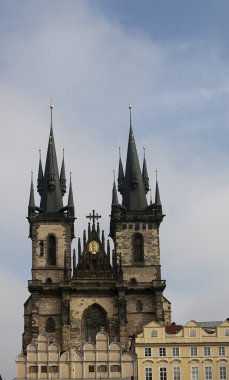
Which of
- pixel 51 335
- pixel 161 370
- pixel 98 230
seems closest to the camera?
pixel 161 370

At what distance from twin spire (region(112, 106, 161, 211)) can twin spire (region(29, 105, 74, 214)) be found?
522 cm

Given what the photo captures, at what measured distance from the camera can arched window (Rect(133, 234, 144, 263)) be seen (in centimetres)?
8319

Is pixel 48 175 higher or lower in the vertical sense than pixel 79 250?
higher

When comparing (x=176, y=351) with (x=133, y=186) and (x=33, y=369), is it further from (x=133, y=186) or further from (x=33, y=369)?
(x=133, y=186)

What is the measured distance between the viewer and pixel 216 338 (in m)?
66.0

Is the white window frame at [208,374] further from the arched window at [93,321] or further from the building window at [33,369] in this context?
the arched window at [93,321]

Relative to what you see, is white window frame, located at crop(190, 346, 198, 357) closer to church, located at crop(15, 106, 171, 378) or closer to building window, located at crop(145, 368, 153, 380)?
building window, located at crop(145, 368, 153, 380)

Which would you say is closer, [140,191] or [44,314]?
[44,314]

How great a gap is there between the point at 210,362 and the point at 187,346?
2.05 meters

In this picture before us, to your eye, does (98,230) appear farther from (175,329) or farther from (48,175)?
(175,329)

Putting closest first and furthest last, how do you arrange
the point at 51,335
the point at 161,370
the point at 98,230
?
the point at 161,370
the point at 51,335
the point at 98,230

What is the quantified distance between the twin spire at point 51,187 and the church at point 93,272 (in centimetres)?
10

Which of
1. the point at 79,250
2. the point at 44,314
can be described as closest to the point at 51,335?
the point at 44,314

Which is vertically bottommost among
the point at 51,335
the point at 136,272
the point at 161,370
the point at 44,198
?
the point at 161,370
